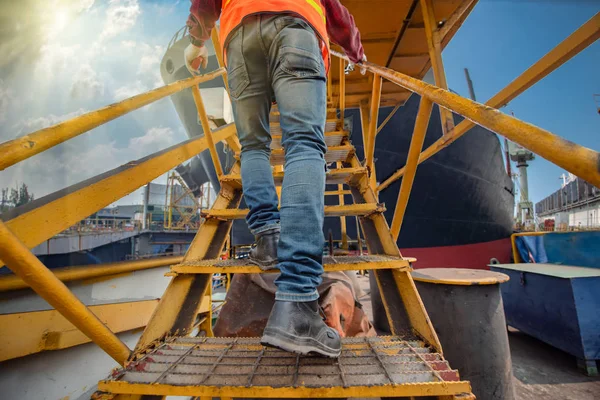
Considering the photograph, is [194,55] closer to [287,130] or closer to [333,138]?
[287,130]

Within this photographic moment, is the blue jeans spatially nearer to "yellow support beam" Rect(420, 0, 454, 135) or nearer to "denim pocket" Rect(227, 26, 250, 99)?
"denim pocket" Rect(227, 26, 250, 99)

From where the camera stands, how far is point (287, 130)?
1.07 meters

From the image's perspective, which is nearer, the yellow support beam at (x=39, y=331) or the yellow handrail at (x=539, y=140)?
the yellow handrail at (x=539, y=140)

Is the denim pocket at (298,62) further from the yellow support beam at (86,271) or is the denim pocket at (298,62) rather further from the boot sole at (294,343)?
the yellow support beam at (86,271)

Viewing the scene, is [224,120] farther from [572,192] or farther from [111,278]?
[572,192]

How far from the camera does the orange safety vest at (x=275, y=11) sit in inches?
41.8

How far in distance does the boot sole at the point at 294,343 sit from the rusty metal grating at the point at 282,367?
0.07 metres

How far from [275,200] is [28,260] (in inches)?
34.4

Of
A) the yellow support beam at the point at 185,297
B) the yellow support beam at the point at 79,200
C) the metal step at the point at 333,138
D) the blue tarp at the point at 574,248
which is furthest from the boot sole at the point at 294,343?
the blue tarp at the point at 574,248

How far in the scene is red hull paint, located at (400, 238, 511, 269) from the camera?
658cm

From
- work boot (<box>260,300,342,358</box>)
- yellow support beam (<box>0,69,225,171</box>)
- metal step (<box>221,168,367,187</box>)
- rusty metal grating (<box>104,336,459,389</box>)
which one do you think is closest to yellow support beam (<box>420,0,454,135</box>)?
metal step (<box>221,168,367,187</box>)

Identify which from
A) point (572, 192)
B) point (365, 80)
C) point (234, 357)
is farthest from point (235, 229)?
point (572, 192)

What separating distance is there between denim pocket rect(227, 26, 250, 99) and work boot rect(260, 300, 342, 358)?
3.22 ft

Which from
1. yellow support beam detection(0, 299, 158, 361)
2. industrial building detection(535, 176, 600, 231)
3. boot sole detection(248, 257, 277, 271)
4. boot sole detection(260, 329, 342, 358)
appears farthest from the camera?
industrial building detection(535, 176, 600, 231)
